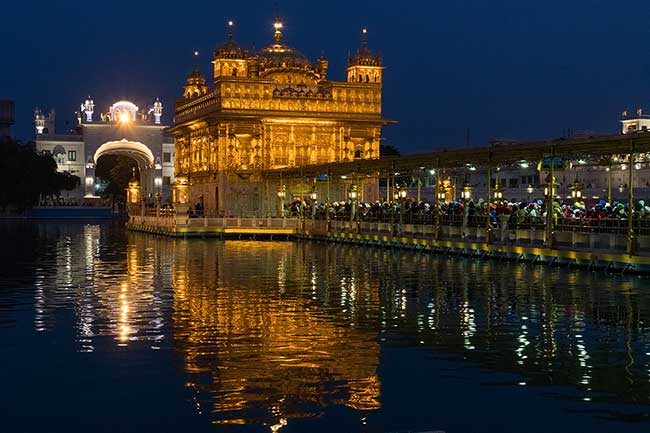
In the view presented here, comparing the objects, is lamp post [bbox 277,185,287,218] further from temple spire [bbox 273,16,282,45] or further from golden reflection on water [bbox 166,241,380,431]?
golden reflection on water [bbox 166,241,380,431]

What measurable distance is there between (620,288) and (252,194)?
43117 millimetres

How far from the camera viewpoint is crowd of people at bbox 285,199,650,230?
32.7m

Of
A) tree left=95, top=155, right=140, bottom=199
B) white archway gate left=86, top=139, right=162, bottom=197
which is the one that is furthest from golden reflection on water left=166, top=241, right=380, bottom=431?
tree left=95, top=155, right=140, bottom=199

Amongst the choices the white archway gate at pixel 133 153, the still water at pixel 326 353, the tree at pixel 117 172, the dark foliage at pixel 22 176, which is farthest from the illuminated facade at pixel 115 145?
the still water at pixel 326 353

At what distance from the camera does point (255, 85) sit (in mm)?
64375

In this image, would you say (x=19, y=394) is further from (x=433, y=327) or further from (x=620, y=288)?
(x=620, y=288)

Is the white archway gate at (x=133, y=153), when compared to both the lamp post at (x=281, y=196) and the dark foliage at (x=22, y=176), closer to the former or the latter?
the dark foliage at (x=22, y=176)

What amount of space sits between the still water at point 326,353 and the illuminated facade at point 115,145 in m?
90.8

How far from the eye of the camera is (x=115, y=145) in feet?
387

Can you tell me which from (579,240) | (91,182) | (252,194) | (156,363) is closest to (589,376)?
(156,363)

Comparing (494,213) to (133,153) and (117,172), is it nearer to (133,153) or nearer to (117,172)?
(133,153)

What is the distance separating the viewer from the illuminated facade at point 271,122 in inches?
2532

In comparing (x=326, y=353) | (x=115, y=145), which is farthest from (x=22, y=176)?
(x=326, y=353)

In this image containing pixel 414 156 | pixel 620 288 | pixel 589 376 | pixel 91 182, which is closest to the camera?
pixel 589 376
